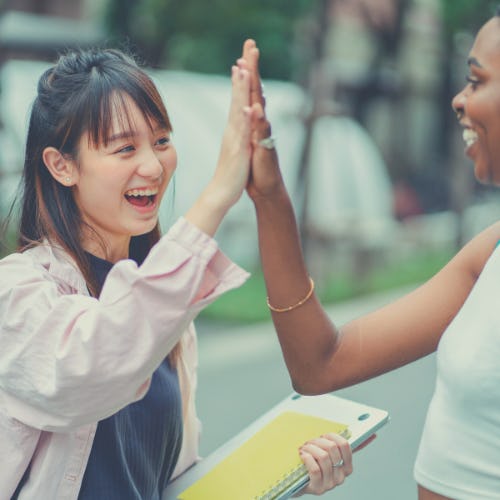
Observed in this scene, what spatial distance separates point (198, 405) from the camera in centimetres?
653

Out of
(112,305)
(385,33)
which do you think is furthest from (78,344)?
(385,33)

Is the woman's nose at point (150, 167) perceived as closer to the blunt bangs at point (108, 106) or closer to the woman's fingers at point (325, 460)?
the blunt bangs at point (108, 106)

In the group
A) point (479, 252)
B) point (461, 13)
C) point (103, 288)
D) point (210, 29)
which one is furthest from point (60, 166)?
point (210, 29)

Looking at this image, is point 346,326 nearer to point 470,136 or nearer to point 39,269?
point 470,136

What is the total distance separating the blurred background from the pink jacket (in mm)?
708

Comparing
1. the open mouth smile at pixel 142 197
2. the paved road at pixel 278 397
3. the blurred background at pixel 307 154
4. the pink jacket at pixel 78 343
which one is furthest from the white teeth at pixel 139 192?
the paved road at pixel 278 397

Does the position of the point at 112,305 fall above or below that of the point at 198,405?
above

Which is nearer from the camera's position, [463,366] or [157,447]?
[463,366]

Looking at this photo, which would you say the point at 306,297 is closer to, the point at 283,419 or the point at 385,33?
the point at 283,419

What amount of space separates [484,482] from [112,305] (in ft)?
2.26

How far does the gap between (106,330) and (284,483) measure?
0.55 m

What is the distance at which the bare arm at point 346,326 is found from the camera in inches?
72.7

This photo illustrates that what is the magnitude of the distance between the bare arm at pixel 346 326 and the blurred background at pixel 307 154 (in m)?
0.72

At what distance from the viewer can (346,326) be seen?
199 centimetres
